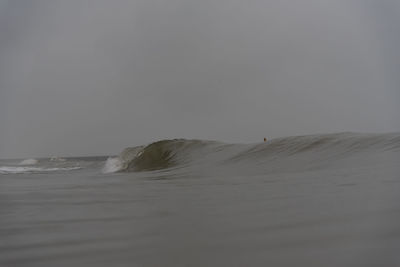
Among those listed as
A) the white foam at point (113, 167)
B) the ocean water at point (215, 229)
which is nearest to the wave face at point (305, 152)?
the white foam at point (113, 167)

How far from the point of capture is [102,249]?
0.52 metres

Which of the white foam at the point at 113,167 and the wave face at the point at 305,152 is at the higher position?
the wave face at the point at 305,152

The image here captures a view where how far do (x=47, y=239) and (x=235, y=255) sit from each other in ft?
1.09

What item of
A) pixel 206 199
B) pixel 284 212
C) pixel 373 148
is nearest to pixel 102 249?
pixel 284 212

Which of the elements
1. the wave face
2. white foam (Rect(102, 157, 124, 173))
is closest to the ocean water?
the wave face

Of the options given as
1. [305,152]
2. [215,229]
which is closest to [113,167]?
[305,152]

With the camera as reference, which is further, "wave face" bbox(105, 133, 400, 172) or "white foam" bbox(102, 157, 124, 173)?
"white foam" bbox(102, 157, 124, 173)

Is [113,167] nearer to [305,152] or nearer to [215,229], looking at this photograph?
[305,152]

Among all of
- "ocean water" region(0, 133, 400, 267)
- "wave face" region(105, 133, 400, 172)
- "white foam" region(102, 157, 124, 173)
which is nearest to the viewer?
"ocean water" region(0, 133, 400, 267)

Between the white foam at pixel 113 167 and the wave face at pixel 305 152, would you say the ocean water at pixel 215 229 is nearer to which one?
the wave face at pixel 305 152

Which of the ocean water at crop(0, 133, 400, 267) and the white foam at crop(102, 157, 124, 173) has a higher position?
the ocean water at crop(0, 133, 400, 267)

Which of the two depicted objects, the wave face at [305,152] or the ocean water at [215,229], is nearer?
the ocean water at [215,229]

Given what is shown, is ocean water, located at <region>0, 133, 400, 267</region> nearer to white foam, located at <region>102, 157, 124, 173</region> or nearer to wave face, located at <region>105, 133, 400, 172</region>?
wave face, located at <region>105, 133, 400, 172</region>

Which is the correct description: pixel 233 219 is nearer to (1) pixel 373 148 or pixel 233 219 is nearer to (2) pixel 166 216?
(2) pixel 166 216
